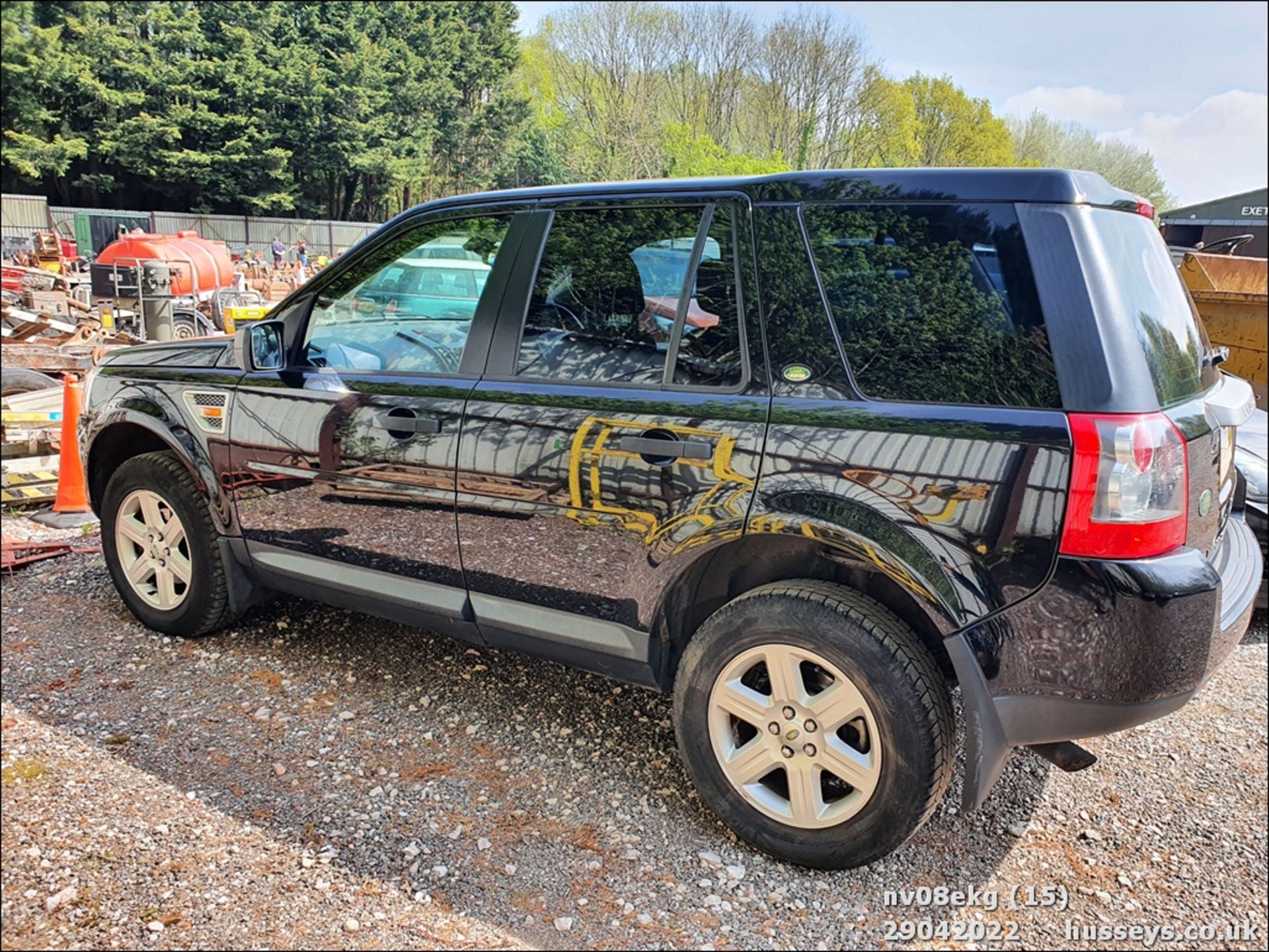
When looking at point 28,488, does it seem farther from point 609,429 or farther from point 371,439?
point 609,429

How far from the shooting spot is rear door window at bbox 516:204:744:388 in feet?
7.93

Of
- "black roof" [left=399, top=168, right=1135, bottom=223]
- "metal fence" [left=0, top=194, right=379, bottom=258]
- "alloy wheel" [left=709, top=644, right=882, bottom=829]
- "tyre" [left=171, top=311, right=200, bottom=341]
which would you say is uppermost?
"metal fence" [left=0, top=194, right=379, bottom=258]

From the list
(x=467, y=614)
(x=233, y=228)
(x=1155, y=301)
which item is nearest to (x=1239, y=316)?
(x=1155, y=301)

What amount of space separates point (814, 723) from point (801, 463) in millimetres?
725

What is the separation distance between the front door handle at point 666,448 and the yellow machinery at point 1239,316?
725cm

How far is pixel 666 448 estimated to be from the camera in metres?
2.37

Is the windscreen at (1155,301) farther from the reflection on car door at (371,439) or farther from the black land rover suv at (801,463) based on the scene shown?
the reflection on car door at (371,439)

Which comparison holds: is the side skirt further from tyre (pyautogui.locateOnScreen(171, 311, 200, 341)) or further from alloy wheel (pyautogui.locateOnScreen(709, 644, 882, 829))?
tyre (pyautogui.locateOnScreen(171, 311, 200, 341))

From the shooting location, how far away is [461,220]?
2992 mm

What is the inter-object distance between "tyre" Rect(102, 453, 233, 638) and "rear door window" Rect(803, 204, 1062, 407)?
8.98ft

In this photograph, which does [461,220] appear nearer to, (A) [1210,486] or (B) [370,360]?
(B) [370,360]

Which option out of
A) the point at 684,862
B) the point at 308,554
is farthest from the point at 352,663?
the point at 684,862

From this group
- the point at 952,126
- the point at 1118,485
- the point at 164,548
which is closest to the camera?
the point at 1118,485

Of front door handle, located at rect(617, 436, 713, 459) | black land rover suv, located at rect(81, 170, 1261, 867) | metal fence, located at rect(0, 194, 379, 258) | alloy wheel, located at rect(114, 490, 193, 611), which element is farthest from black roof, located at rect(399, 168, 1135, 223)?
metal fence, located at rect(0, 194, 379, 258)
